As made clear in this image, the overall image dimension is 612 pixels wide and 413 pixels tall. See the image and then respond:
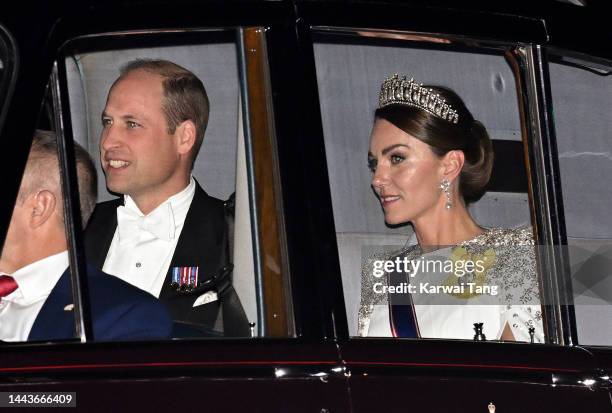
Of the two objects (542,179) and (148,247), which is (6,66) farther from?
(542,179)

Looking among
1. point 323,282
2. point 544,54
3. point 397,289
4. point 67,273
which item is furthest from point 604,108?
A: point 67,273

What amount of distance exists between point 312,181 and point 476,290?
2.00ft

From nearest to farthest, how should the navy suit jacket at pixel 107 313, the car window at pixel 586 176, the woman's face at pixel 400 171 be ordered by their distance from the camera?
the navy suit jacket at pixel 107 313
the woman's face at pixel 400 171
the car window at pixel 586 176

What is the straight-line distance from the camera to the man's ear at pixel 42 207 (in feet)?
11.1

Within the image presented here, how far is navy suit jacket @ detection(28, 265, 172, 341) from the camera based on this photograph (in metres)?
3.33

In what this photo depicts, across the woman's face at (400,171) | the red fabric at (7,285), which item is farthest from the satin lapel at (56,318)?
the woman's face at (400,171)

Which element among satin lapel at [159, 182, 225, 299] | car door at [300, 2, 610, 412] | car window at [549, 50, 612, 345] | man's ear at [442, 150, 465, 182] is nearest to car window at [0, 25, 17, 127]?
satin lapel at [159, 182, 225, 299]

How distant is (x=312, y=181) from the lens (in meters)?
3.41

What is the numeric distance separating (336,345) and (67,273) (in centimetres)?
71

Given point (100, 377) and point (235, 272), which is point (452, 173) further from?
point (100, 377)

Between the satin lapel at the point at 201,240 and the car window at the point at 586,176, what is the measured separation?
1.01 m

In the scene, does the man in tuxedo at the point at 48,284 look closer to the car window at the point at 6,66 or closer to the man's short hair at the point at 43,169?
the man's short hair at the point at 43,169

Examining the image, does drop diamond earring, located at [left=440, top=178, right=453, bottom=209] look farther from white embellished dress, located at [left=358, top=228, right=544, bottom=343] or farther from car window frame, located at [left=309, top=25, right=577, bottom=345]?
car window frame, located at [left=309, top=25, right=577, bottom=345]

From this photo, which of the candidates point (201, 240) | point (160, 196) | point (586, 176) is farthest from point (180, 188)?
point (586, 176)
